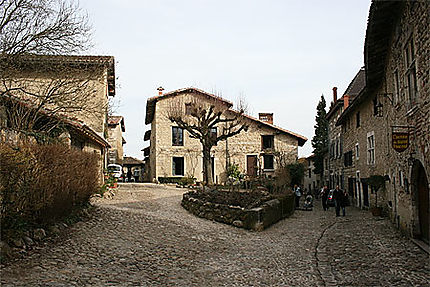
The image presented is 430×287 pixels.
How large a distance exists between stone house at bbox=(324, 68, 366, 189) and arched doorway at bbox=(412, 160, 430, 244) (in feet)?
54.2

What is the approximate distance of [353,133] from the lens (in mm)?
24406

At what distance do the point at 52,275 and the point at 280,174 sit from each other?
23229 millimetres

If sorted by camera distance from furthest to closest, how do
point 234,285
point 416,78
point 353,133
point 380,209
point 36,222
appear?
1. point 353,133
2. point 380,209
3. point 416,78
4. point 36,222
5. point 234,285

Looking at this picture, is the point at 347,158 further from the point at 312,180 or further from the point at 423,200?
the point at 312,180

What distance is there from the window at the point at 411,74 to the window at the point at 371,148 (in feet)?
31.3

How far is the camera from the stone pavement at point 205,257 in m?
6.45

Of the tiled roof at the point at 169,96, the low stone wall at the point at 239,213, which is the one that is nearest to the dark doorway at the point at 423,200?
the low stone wall at the point at 239,213

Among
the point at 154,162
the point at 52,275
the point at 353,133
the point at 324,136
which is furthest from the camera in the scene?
the point at 324,136

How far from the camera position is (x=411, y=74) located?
9992 mm

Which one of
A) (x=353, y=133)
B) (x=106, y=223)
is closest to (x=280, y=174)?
(x=353, y=133)

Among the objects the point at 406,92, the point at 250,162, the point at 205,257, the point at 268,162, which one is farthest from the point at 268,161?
the point at 205,257

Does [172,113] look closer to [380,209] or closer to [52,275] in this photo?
[380,209]

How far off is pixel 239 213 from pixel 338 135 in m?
19.4

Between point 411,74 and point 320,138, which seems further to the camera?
point 320,138
